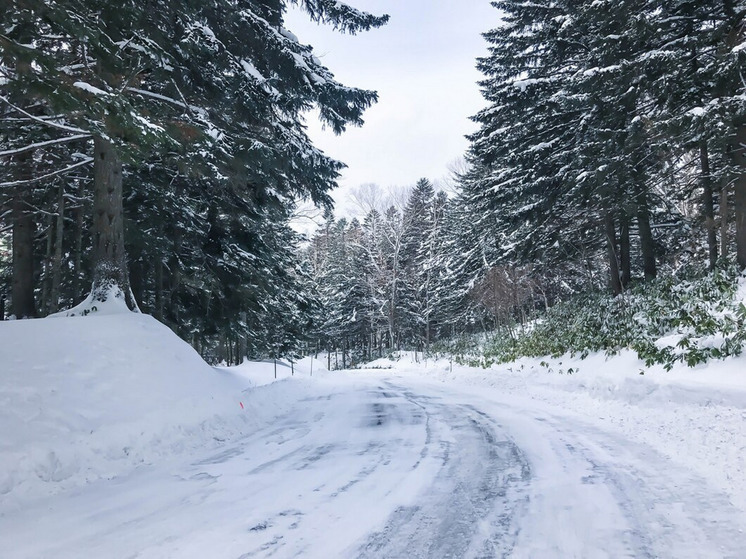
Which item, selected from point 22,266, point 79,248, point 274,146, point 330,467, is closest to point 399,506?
point 330,467

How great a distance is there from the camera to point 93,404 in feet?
18.3

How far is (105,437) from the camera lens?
5262 mm

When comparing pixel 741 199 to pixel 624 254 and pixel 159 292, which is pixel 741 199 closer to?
pixel 624 254

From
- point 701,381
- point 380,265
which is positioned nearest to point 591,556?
point 701,381

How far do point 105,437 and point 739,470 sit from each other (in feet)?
22.5

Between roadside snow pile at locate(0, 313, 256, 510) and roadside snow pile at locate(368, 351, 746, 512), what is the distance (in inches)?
241

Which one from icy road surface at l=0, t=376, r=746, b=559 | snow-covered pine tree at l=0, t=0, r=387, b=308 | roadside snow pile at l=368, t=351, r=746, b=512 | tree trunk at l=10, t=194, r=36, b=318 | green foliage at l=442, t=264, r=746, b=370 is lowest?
icy road surface at l=0, t=376, r=746, b=559

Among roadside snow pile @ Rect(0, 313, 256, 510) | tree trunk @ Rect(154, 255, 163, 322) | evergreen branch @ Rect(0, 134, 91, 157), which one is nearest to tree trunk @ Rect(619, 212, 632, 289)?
roadside snow pile @ Rect(0, 313, 256, 510)

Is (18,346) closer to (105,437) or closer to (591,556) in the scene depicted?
(105,437)

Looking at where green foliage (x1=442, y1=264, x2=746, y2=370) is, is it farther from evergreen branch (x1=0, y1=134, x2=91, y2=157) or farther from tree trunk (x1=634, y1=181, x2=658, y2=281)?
evergreen branch (x1=0, y1=134, x2=91, y2=157)

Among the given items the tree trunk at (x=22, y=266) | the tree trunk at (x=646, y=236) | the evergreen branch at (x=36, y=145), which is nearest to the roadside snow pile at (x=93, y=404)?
the evergreen branch at (x=36, y=145)

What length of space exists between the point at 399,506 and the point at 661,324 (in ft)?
28.9

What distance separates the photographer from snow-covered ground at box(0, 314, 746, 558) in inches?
125

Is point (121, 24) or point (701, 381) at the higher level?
point (121, 24)
